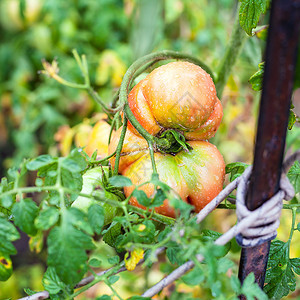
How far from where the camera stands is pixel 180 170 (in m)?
0.53

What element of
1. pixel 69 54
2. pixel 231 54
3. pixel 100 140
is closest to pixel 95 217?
pixel 100 140

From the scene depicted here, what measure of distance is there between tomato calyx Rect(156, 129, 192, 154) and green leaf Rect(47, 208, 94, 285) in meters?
0.19

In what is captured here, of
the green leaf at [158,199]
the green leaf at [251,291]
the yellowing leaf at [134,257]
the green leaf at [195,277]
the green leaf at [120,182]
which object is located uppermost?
the green leaf at [120,182]

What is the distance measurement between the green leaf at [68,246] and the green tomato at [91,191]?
122mm

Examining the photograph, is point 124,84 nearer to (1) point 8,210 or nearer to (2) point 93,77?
(1) point 8,210

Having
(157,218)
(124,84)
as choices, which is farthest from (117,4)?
(157,218)

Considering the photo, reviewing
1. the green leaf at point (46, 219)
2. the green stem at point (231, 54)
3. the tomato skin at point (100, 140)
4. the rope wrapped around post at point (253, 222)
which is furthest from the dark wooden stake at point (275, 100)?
the green stem at point (231, 54)

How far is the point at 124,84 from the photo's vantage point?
520 mm

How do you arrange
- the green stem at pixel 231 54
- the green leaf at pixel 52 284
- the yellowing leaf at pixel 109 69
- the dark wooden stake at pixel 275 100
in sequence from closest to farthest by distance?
the dark wooden stake at pixel 275 100, the green leaf at pixel 52 284, the green stem at pixel 231 54, the yellowing leaf at pixel 109 69

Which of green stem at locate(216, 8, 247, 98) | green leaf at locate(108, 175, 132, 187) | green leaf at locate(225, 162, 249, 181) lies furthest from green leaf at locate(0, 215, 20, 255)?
green stem at locate(216, 8, 247, 98)

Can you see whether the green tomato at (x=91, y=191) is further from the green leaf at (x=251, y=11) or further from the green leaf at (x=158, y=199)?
the green leaf at (x=251, y=11)

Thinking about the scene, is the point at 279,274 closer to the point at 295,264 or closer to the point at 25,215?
the point at 295,264

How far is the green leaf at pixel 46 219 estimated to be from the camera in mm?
379

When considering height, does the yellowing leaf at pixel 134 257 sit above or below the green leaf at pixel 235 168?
below
